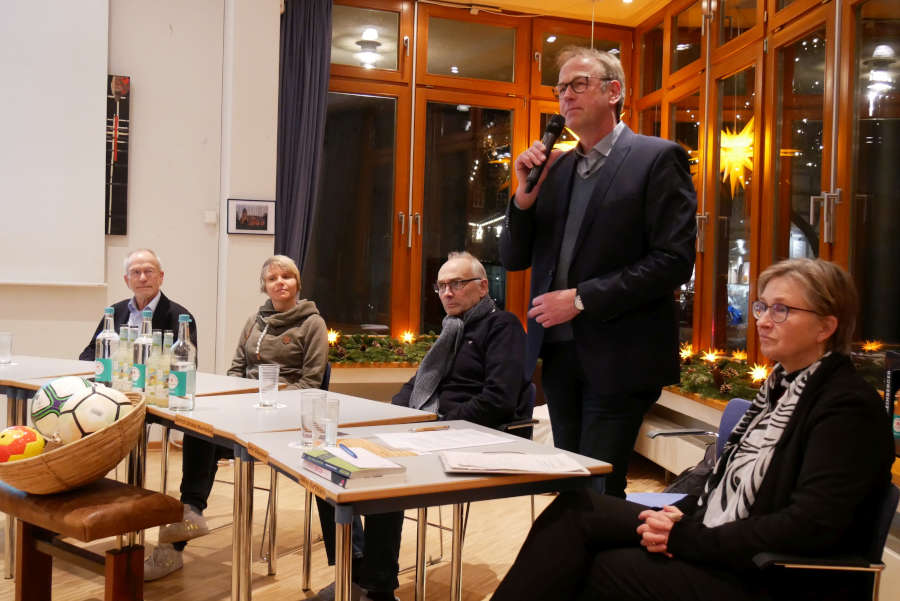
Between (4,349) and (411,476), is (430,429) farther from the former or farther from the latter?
(4,349)

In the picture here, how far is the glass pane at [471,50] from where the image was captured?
19.7 ft

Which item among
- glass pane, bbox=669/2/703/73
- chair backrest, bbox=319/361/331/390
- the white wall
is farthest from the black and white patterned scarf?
glass pane, bbox=669/2/703/73

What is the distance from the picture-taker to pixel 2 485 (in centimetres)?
253

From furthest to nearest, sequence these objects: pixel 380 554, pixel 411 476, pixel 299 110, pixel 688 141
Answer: pixel 299 110 → pixel 688 141 → pixel 380 554 → pixel 411 476

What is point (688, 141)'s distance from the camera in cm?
552

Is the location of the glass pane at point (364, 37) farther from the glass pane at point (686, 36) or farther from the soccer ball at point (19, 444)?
the soccer ball at point (19, 444)

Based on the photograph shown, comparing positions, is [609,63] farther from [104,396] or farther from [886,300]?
[886,300]

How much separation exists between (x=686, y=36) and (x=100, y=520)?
4663mm

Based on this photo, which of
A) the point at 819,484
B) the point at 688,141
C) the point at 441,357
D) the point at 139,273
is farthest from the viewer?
the point at 688,141

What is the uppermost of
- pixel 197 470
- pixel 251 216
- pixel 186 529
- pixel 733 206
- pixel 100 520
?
pixel 733 206

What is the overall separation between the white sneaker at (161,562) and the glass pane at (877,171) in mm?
3022

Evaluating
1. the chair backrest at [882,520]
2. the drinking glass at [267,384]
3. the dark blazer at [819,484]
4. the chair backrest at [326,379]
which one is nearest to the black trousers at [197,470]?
the chair backrest at [326,379]

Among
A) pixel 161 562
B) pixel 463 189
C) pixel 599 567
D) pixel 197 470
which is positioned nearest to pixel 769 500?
pixel 599 567

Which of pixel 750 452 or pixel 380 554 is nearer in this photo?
pixel 750 452
